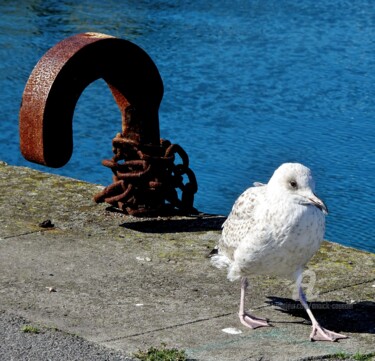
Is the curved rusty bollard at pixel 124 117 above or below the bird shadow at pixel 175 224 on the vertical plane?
above

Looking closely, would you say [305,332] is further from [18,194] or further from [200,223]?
[18,194]

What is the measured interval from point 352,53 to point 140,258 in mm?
6411

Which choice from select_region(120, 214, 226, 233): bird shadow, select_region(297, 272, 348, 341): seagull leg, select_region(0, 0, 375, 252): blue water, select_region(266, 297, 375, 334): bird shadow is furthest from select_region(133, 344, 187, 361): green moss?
select_region(0, 0, 375, 252): blue water

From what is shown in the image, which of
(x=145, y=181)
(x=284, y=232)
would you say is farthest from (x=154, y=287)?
(x=145, y=181)

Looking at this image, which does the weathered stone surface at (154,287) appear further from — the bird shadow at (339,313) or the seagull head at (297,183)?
the seagull head at (297,183)

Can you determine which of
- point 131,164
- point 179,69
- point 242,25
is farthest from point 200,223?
point 242,25

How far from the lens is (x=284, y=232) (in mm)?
4684

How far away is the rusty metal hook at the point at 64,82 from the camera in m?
5.72

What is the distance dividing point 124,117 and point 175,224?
696 millimetres

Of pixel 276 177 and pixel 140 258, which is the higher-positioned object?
pixel 276 177

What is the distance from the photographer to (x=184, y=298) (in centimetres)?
504

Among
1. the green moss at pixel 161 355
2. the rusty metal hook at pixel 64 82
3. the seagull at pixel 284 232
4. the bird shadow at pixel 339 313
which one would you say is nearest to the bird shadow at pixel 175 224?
the rusty metal hook at pixel 64 82

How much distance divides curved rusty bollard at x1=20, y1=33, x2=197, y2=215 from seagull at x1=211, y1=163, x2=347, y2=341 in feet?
4.41

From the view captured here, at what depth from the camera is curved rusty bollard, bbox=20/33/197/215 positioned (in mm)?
5742
